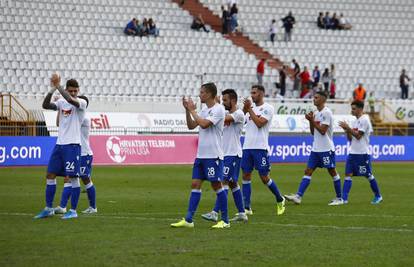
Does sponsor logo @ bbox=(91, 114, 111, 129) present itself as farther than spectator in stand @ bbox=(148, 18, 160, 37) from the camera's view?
No

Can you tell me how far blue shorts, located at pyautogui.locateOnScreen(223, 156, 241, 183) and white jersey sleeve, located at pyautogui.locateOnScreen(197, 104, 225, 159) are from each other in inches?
57.8

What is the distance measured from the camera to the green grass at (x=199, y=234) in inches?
460

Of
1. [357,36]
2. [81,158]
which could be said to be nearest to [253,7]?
[357,36]

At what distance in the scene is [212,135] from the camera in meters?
15.3

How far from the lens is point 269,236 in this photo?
14.1 meters

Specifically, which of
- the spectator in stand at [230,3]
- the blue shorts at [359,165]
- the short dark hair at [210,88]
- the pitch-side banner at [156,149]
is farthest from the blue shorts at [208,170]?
the spectator in stand at [230,3]

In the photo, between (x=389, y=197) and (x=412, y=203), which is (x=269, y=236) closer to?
(x=412, y=203)

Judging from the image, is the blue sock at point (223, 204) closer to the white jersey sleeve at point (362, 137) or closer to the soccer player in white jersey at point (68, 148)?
the soccer player in white jersey at point (68, 148)

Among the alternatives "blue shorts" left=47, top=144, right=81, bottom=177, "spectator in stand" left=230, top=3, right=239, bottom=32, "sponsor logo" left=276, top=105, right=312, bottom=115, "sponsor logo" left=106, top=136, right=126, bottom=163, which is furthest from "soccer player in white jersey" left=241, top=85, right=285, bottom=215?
"spectator in stand" left=230, top=3, right=239, bottom=32

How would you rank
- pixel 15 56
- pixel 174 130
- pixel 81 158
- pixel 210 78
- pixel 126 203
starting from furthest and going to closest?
pixel 210 78 < pixel 15 56 < pixel 174 130 < pixel 126 203 < pixel 81 158

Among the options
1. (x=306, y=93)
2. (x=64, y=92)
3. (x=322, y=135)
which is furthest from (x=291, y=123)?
(x=64, y=92)

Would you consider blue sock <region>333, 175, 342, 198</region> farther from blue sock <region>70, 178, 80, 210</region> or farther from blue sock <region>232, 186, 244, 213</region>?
blue sock <region>70, 178, 80, 210</region>

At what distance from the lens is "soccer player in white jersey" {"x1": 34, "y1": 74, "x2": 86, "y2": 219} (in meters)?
16.5

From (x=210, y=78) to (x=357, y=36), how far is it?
435 inches
